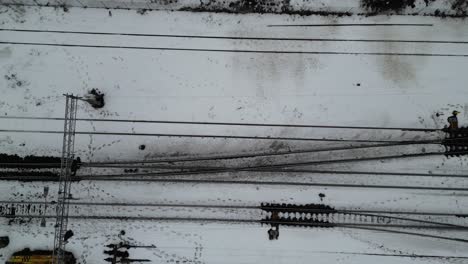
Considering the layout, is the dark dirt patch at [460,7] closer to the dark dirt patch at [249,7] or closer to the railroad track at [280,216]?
the dark dirt patch at [249,7]

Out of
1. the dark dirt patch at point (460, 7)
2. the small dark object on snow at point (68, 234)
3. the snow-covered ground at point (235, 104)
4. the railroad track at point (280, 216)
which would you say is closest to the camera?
the small dark object on snow at point (68, 234)

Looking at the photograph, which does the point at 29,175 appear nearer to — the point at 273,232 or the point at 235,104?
the point at 235,104

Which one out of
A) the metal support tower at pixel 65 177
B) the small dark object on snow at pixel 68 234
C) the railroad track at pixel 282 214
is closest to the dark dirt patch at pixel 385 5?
the railroad track at pixel 282 214

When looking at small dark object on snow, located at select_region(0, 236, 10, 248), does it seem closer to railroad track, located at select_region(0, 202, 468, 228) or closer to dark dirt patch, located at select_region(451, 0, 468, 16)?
railroad track, located at select_region(0, 202, 468, 228)

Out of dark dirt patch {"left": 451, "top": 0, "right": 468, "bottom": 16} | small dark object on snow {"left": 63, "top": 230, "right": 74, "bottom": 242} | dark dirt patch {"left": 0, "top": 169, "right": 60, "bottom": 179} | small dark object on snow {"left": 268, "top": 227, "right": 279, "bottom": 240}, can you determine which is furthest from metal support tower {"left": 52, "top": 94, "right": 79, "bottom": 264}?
dark dirt patch {"left": 451, "top": 0, "right": 468, "bottom": 16}

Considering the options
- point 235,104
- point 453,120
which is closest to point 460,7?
point 453,120
